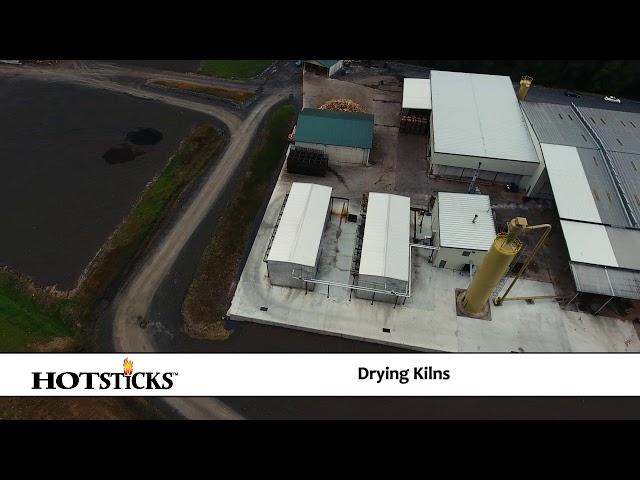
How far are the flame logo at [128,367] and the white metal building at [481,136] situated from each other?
31598 millimetres

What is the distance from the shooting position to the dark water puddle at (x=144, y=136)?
42844 millimetres

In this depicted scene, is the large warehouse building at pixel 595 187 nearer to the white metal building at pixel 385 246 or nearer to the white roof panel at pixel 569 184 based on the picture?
the white roof panel at pixel 569 184

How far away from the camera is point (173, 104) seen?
48844 mm

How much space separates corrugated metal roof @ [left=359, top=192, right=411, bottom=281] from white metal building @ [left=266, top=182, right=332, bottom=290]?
376 centimetres

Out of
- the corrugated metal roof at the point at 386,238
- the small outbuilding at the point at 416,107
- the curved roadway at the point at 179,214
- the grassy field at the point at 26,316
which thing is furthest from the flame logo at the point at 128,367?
the small outbuilding at the point at 416,107

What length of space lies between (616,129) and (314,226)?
3404cm

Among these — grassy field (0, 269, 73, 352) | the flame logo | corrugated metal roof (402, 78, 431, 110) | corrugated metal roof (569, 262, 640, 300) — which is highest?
corrugated metal roof (402, 78, 431, 110)

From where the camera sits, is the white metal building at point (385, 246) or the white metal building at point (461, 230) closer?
the white metal building at point (385, 246)

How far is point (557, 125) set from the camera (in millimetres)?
39312

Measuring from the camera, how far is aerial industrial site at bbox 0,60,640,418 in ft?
90.6

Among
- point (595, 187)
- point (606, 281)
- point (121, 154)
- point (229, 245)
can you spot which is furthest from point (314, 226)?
point (121, 154)

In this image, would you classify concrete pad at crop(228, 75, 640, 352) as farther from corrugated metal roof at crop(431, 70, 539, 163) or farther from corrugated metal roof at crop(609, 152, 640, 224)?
corrugated metal roof at crop(431, 70, 539, 163)

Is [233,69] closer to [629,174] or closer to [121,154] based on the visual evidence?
[121,154]

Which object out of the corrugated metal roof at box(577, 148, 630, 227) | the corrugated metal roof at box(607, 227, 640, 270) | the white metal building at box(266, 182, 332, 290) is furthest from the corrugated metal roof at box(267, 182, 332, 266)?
the corrugated metal roof at box(577, 148, 630, 227)
